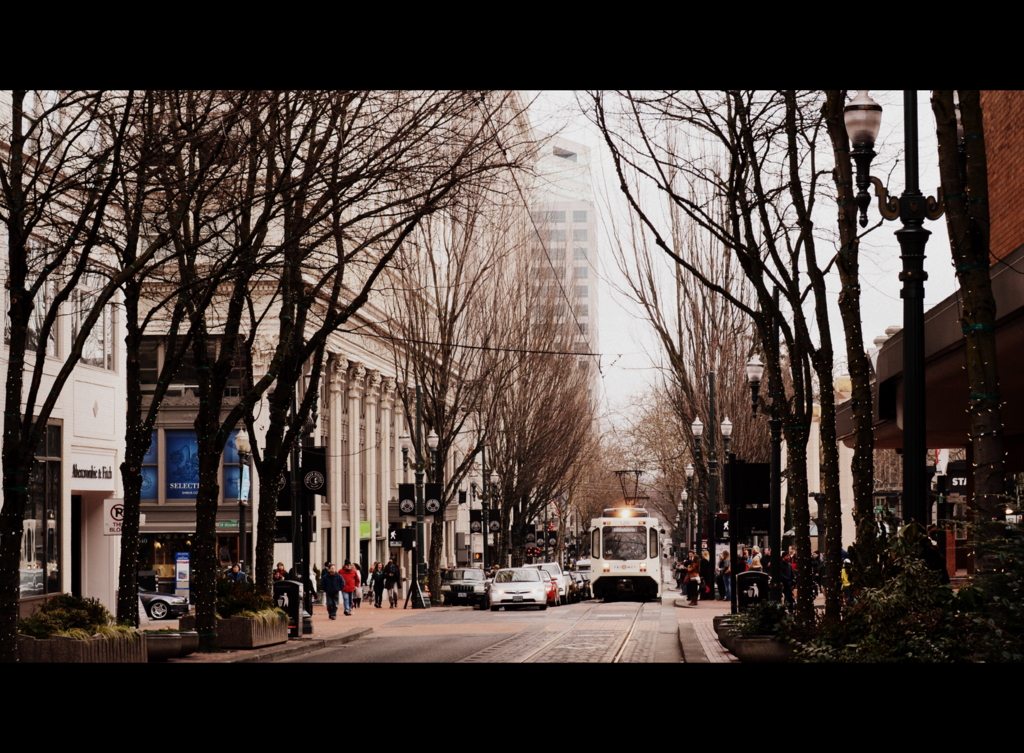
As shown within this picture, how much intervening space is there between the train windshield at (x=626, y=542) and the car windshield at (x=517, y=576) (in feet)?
20.0

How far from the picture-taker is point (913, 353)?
41.0 feet

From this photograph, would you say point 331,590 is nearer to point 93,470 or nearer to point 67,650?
point 93,470

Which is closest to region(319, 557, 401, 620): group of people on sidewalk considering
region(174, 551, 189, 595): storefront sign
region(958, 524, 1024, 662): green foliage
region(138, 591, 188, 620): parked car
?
region(138, 591, 188, 620): parked car

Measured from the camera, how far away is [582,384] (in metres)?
60.0

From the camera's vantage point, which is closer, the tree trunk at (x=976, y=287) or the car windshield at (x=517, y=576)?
the tree trunk at (x=976, y=287)

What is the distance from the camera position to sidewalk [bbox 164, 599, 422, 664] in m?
20.3

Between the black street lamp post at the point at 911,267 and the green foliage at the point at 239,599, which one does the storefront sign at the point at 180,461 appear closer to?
the green foliage at the point at 239,599

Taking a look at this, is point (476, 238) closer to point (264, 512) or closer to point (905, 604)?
point (264, 512)

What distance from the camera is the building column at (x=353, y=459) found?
63344 mm

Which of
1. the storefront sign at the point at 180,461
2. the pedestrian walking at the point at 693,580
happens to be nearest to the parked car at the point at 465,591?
the pedestrian walking at the point at 693,580

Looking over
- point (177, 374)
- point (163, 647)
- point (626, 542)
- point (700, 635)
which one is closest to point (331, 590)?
point (700, 635)

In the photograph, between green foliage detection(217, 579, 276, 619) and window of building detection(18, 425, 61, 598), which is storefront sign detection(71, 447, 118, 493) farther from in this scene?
green foliage detection(217, 579, 276, 619)
